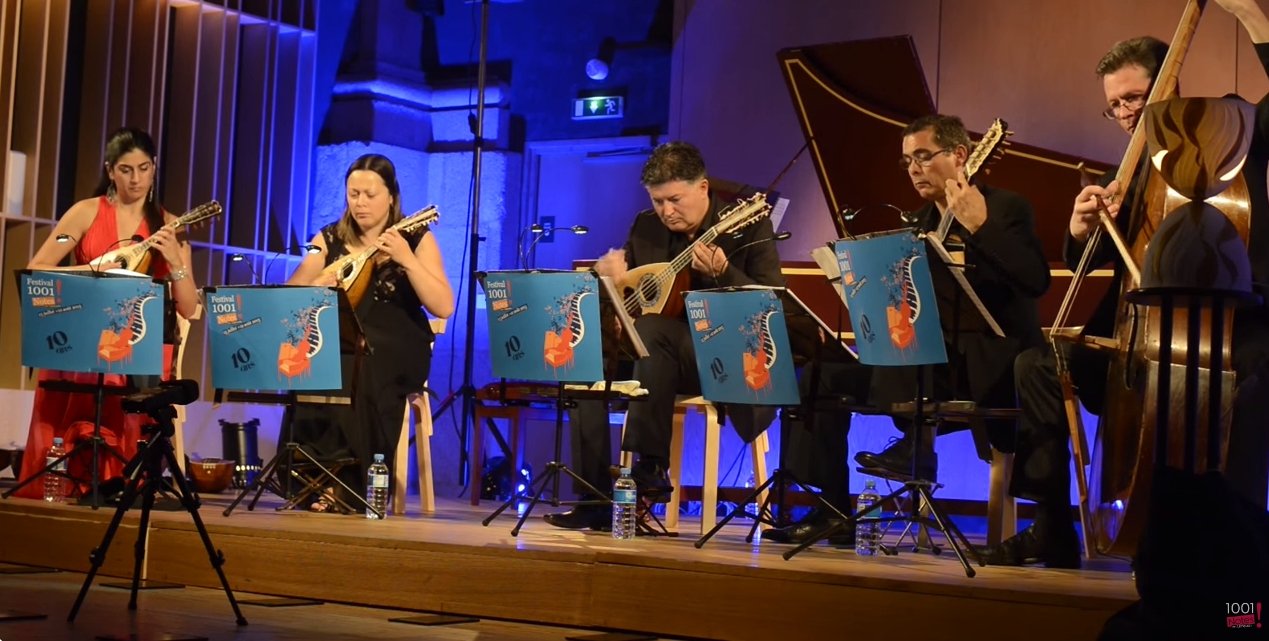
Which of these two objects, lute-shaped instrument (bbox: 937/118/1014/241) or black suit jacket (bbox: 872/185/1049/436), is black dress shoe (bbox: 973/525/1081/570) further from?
lute-shaped instrument (bbox: 937/118/1014/241)

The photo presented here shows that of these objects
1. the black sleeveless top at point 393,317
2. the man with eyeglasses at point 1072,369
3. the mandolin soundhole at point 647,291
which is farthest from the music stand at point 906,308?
the black sleeveless top at point 393,317

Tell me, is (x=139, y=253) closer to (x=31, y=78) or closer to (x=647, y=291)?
(x=647, y=291)

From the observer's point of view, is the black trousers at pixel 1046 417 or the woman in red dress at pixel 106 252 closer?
the black trousers at pixel 1046 417

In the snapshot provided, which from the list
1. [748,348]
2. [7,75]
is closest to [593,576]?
[748,348]

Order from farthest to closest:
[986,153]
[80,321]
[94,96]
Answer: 1. [94,96]
2. [80,321]
3. [986,153]

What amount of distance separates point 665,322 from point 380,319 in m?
1.06

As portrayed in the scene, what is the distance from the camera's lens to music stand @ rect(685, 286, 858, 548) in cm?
388

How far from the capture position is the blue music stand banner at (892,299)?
3420mm

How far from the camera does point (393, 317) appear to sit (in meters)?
4.86

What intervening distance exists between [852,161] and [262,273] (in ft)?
11.7

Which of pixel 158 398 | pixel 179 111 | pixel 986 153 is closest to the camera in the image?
pixel 158 398

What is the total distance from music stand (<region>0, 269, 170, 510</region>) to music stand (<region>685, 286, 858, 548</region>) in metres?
1.82

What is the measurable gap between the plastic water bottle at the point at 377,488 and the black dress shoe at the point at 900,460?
158 cm

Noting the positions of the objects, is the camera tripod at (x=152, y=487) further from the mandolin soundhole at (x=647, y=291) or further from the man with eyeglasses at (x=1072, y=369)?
the man with eyeglasses at (x=1072, y=369)
